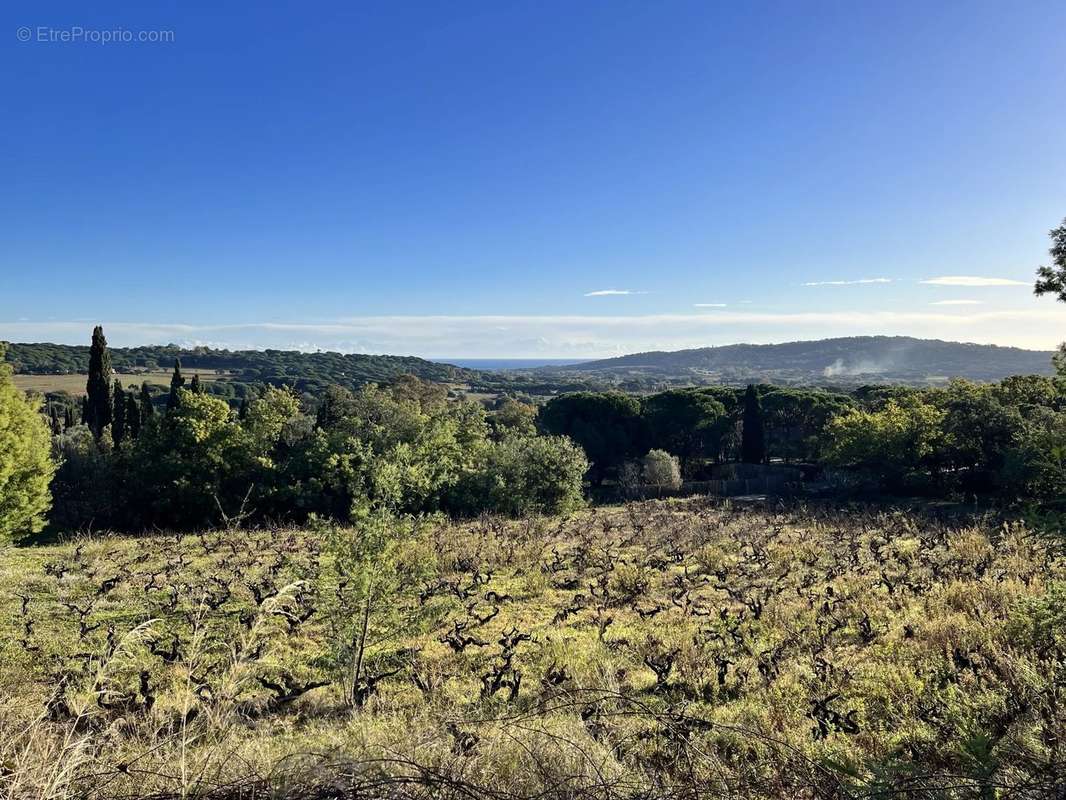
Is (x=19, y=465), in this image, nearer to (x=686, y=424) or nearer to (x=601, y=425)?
(x=601, y=425)

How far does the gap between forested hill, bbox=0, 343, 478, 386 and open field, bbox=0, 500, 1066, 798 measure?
83.2 meters

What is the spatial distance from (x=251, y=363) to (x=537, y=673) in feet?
448

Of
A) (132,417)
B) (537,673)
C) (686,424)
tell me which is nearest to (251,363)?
(132,417)

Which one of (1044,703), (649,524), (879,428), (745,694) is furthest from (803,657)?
(879,428)

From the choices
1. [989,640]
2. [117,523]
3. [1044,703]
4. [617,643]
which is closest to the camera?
[1044,703]

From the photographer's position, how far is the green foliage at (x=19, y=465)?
15.6 m

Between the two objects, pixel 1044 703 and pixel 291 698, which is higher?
pixel 1044 703

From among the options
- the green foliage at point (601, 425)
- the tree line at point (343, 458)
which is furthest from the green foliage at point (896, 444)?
the green foliage at point (601, 425)

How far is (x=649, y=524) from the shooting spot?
58.8ft

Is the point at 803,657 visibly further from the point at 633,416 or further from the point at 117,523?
the point at 633,416

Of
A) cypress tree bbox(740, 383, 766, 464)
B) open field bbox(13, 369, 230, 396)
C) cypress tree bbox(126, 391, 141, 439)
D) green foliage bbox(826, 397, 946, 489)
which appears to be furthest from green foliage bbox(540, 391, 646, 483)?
open field bbox(13, 369, 230, 396)

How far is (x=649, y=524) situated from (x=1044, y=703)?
42.8 ft

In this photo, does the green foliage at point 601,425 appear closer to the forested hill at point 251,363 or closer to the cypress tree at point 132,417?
the cypress tree at point 132,417

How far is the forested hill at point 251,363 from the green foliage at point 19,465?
74308mm
